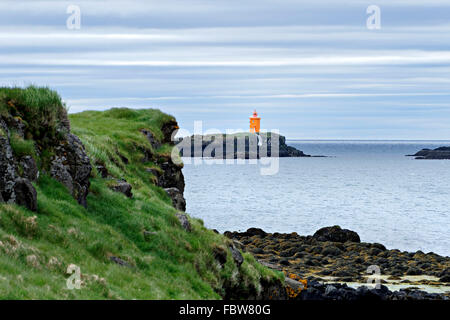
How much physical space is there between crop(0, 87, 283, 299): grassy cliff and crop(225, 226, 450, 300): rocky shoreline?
962 cm

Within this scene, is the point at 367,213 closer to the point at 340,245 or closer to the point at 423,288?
the point at 340,245

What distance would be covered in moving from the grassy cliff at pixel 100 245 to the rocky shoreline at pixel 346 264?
9.62 metres

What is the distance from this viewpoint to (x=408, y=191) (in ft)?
442

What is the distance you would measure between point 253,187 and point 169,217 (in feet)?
413

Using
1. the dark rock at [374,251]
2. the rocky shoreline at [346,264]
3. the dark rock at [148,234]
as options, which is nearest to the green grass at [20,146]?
the dark rock at [148,234]

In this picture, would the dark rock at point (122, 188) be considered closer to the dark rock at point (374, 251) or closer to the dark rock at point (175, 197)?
the dark rock at point (175, 197)

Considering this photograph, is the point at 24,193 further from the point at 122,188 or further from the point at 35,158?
the point at 122,188

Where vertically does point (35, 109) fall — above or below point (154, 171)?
above

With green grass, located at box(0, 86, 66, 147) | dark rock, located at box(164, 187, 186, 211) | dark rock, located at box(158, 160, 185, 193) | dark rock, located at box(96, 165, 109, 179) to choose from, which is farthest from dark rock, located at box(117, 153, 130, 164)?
green grass, located at box(0, 86, 66, 147)

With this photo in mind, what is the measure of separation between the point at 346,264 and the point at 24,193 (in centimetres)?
3593

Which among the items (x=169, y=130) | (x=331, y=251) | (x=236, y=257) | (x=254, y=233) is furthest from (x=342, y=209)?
(x=236, y=257)

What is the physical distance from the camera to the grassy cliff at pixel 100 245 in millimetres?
12602

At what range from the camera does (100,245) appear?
15.6 meters
